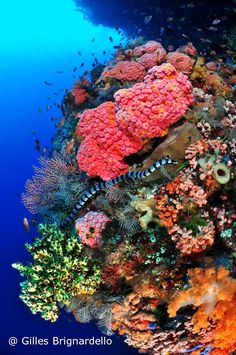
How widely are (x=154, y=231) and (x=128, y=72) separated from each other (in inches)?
148

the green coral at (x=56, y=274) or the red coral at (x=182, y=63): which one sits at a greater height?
the red coral at (x=182, y=63)

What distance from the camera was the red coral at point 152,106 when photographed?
501 cm

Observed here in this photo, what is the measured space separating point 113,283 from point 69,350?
1165cm

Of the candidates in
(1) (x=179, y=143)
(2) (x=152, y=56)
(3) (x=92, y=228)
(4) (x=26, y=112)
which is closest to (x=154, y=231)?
(3) (x=92, y=228)

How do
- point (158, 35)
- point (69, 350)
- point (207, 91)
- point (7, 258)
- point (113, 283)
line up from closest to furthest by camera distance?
point (113, 283), point (207, 91), point (69, 350), point (158, 35), point (7, 258)

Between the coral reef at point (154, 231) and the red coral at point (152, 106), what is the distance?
0.02 meters

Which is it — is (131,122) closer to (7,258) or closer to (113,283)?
(113,283)

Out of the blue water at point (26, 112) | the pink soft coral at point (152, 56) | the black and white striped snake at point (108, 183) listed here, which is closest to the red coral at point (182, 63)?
the pink soft coral at point (152, 56)

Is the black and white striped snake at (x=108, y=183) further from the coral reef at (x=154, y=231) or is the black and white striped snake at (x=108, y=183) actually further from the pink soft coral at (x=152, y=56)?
the pink soft coral at (x=152, y=56)

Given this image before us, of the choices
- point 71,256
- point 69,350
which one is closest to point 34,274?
point 71,256

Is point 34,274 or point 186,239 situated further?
point 34,274

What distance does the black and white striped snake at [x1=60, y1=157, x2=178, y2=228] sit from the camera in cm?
495

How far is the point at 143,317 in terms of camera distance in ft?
16.4

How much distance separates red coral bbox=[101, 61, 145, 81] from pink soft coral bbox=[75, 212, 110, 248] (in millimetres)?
3292
